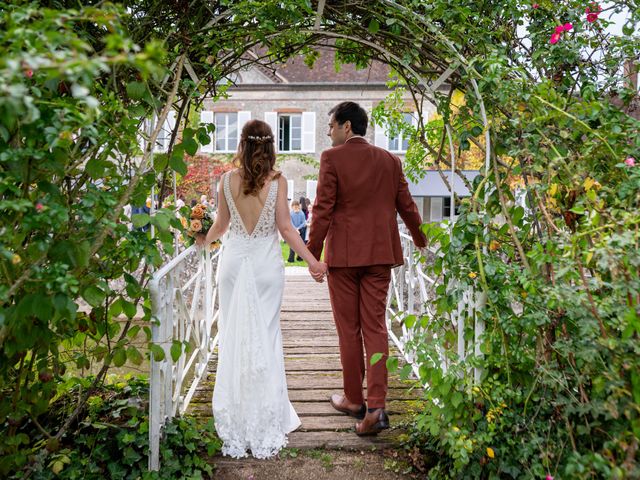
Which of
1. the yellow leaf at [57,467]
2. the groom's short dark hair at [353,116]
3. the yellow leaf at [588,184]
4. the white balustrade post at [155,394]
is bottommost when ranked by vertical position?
the yellow leaf at [57,467]

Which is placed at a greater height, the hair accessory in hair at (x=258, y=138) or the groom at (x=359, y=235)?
the hair accessory in hair at (x=258, y=138)

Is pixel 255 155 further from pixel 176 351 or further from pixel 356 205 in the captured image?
pixel 176 351

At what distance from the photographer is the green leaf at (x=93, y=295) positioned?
7.13ft

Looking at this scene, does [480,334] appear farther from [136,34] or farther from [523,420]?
[136,34]

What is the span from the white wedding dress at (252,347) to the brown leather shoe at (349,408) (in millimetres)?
306

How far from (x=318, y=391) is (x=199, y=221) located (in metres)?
1.37

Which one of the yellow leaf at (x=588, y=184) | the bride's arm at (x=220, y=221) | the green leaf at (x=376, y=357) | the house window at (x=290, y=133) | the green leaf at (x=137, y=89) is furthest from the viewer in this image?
the house window at (x=290, y=133)

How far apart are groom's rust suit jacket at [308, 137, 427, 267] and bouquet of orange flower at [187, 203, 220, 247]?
0.74 meters

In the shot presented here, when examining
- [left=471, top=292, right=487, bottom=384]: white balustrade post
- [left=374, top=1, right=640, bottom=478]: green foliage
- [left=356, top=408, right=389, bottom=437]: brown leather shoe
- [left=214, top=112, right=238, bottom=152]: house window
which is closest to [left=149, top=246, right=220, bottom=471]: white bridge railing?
[left=356, top=408, right=389, bottom=437]: brown leather shoe

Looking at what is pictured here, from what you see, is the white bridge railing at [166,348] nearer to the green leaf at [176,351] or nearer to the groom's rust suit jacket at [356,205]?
the green leaf at [176,351]

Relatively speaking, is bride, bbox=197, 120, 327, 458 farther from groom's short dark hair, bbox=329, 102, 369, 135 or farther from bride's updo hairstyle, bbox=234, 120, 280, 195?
groom's short dark hair, bbox=329, 102, 369, 135

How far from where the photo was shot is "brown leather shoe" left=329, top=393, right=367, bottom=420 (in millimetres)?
3385

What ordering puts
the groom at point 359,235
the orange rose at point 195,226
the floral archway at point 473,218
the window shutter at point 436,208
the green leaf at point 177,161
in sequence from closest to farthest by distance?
the floral archway at point 473,218
the green leaf at point 177,161
the groom at point 359,235
the orange rose at point 195,226
the window shutter at point 436,208

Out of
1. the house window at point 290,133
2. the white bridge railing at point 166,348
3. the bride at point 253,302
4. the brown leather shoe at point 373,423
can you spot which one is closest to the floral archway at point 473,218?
the white bridge railing at point 166,348
